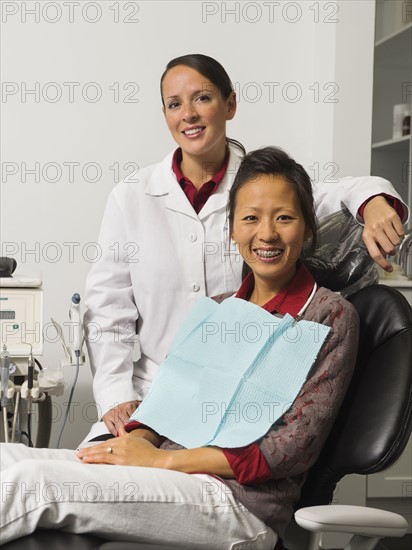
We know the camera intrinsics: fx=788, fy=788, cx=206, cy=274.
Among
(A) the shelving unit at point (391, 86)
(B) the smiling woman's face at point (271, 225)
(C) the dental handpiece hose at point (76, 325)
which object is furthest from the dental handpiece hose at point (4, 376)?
(A) the shelving unit at point (391, 86)

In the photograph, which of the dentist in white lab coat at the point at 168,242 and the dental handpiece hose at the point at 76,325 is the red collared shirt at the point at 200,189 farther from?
the dental handpiece hose at the point at 76,325

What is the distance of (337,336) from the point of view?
4.90ft

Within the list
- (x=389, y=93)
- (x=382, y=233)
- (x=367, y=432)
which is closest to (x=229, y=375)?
(x=367, y=432)

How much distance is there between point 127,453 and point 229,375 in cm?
26

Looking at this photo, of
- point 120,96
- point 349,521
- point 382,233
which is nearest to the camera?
point 349,521

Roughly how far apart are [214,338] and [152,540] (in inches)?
18.5

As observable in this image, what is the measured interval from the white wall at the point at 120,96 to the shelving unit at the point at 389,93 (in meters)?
0.80

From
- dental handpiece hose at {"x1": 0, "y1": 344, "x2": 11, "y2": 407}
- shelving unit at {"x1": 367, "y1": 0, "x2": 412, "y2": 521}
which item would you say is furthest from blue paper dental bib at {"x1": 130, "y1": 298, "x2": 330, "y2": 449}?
shelving unit at {"x1": 367, "y1": 0, "x2": 412, "y2": 521}

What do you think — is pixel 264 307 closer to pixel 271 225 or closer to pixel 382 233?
pixel 271 225

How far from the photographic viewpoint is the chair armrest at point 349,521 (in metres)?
1.23

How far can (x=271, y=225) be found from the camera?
1.61 m

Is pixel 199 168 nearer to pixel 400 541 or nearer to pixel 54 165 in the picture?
pixel 54 165

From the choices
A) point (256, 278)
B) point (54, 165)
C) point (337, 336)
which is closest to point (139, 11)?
point (54, 165)

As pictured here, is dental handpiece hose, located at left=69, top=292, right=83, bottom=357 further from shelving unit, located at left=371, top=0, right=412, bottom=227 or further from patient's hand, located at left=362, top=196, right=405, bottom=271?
shelving unit, located at left=371, top=0, right=412, bottom=227
